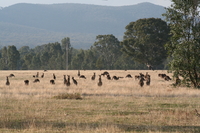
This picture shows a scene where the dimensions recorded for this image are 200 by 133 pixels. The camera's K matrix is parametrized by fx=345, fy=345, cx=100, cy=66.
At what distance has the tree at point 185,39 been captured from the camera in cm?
2388

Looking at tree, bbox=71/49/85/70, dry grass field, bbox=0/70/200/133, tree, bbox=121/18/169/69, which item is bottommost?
dry grass field, bbox=0/70/200/133

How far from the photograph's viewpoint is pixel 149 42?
231 feet

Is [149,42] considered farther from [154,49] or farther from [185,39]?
[185,39]

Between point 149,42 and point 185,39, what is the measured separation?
4616 cm

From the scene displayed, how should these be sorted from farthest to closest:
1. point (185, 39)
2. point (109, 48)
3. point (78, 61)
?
point (109, 48)
point (78, 61)
point (185, 39)

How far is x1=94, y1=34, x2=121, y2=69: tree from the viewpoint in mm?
112312

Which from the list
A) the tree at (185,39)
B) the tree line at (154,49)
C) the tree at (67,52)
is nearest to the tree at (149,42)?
the tree line at (154,49)

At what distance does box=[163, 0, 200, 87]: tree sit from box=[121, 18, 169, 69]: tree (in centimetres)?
4529

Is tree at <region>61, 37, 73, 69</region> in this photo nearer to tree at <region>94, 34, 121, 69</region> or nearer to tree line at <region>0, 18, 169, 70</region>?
tree line at <region>0, 18, 169, 70</region>

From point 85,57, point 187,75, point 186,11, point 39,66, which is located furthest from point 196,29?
point 39,66

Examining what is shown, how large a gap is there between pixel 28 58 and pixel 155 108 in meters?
96.9

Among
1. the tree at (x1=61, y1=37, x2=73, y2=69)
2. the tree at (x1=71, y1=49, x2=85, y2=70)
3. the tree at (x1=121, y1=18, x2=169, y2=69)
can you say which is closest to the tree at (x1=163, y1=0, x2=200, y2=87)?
the tree at (x1=121, y1=18, x2=169, y2=69)

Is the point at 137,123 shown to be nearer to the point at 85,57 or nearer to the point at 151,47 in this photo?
the point at 151,47

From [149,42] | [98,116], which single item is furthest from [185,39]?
[149,42]
